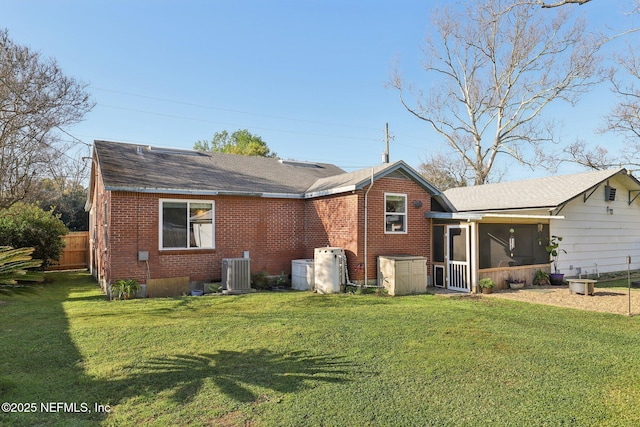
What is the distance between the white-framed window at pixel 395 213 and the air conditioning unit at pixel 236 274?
176 inches

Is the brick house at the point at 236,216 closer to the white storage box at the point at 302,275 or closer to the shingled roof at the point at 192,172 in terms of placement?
the shingled roof at the point at 192,172

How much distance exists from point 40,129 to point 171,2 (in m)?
8.54

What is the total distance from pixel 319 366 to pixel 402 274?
6331mm

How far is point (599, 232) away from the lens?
15.3m

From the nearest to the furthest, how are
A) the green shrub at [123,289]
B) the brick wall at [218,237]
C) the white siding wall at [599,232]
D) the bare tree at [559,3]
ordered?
the bare tree at [559,3], the green shrub at [123,289], the brick wall at [218,237], the white siding wall at [599,232]

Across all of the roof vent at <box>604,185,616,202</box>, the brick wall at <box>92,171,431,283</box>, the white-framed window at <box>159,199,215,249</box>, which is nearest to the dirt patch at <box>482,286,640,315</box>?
the brick wall at <box>92,171,431,283</box>

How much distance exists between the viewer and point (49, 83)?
47.4ft

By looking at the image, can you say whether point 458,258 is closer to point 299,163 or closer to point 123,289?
point 299,163

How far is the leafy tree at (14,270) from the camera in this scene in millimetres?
2250

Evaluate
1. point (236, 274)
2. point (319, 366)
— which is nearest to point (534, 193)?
point (236, 274)

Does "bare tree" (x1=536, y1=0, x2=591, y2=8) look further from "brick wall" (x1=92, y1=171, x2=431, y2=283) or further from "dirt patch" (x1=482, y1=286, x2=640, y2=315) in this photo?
"dirt patch" (x1=482, y1=286, x2=640, y2=315)

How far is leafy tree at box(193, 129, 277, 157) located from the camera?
35.7 metres

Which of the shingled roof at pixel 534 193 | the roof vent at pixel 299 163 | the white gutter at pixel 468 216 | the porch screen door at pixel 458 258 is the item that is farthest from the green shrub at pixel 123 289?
the shingled roof at pixel 534 193

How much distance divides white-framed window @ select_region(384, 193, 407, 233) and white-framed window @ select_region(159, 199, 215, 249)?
18.0 ft
